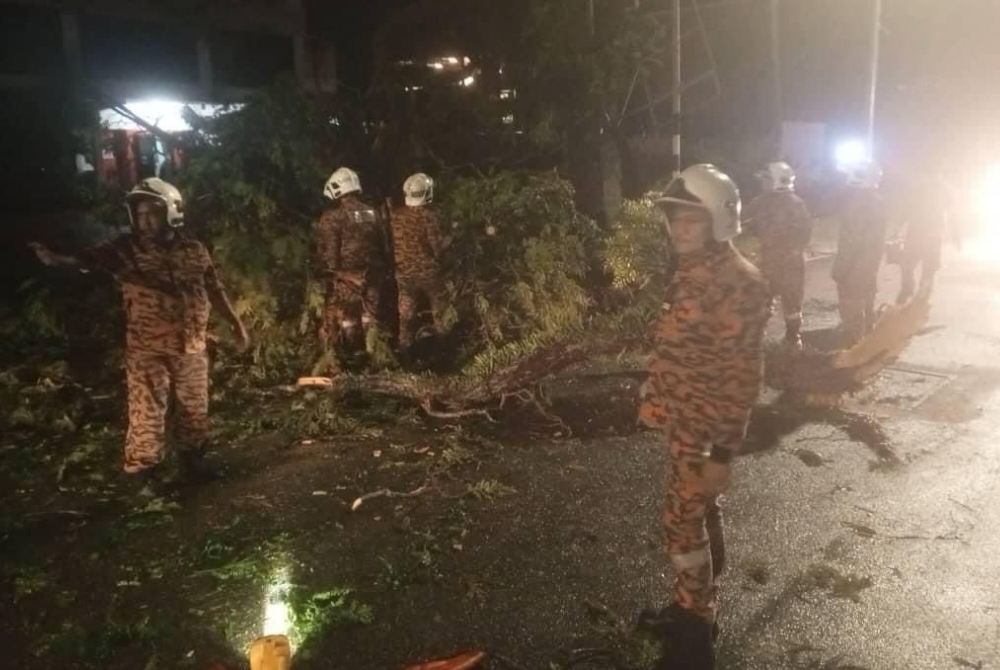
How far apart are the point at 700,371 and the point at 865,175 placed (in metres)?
6.35

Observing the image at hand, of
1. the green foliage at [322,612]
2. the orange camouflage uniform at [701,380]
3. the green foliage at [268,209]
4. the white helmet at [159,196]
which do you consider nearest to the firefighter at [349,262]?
the green foliage at [268,209]

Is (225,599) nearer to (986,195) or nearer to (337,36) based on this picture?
(337,36)

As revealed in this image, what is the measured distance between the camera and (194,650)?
395 cm

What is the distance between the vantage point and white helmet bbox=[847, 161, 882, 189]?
8.82 metres

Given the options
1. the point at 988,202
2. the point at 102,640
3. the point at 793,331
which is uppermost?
the point at 988,202

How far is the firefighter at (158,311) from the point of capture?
5266 millimetres

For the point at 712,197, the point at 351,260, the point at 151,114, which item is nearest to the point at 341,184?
the point at 351,260

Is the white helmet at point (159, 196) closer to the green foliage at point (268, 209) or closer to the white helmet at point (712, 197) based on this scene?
the green foliage at point (268, 209)

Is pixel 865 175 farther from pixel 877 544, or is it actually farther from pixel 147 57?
pixel 147 57

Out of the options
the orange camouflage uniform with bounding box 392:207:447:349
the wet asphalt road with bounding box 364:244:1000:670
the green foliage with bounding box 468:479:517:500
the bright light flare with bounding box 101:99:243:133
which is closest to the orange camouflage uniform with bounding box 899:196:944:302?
the wet asphalt road with bounding box 364:244:1000:670

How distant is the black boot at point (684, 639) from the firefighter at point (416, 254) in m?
5.33

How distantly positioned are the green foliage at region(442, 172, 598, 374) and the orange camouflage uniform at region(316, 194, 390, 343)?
0.91 metres

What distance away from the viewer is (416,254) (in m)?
8.62

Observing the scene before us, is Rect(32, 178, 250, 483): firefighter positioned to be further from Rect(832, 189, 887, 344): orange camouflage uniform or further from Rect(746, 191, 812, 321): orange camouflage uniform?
Rect(832, 189, 887, 344): orange camouflage uniform
